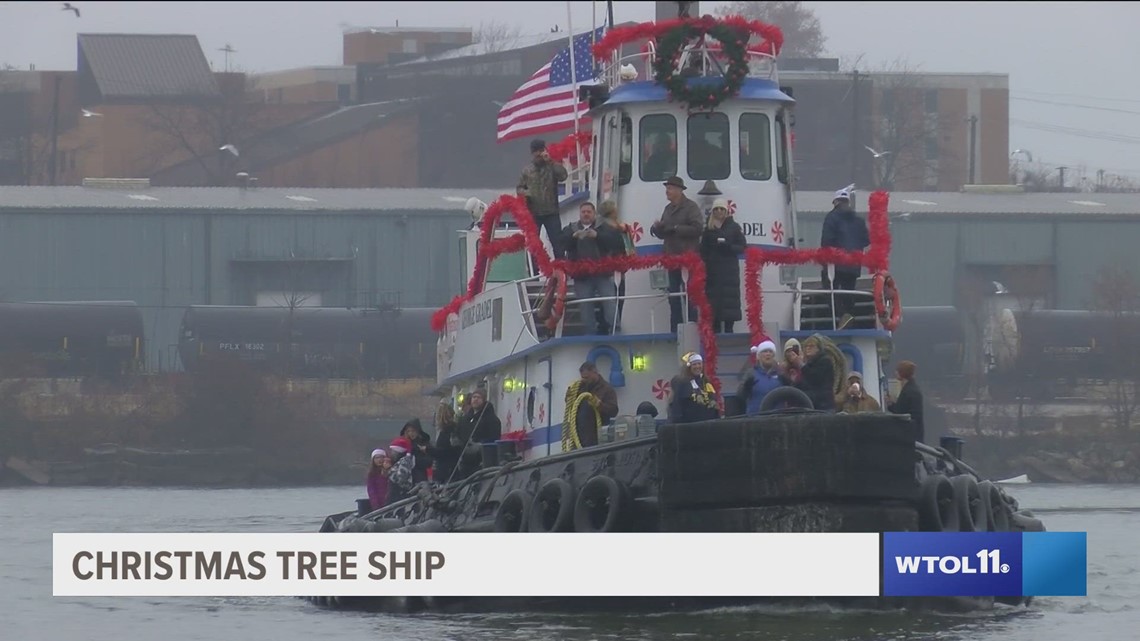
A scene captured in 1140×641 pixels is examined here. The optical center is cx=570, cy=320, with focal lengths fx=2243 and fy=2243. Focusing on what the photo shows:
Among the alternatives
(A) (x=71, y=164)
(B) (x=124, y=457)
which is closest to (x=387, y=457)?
(B) (x=124, y=457)

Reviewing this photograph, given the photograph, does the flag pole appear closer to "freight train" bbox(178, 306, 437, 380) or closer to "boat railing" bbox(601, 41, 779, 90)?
"boat railing" bbox(601, 41, 779, 90)

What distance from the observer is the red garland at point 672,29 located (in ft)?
73.7

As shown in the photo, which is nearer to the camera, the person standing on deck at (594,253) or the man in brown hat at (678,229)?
the man in brown hat at (678,229)

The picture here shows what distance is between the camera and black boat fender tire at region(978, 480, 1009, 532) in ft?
67.5

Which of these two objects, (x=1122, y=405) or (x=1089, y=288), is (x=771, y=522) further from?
(x=1089, y=288)

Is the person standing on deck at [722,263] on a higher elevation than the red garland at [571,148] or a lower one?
lower

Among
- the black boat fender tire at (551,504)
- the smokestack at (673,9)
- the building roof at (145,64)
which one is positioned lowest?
the black boat fender tire at (551,504)

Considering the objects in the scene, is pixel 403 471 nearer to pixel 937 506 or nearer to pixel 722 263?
pixel 722 263

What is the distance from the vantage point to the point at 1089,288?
6800 cm

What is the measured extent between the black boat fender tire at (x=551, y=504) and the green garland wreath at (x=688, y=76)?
4.52 meters

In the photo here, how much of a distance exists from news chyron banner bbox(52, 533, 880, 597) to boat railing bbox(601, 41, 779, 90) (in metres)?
5.91

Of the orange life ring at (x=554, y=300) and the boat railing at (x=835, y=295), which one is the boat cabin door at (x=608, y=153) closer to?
the orange life ring at (x=554, y=300)

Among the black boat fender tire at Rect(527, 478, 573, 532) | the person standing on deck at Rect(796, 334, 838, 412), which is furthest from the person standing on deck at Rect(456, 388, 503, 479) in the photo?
the person standing on deck at Rect(796, 334, 838, 412)

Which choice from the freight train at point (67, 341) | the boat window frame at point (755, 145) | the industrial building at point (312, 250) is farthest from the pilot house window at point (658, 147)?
the industrial building at point (312, 250)
